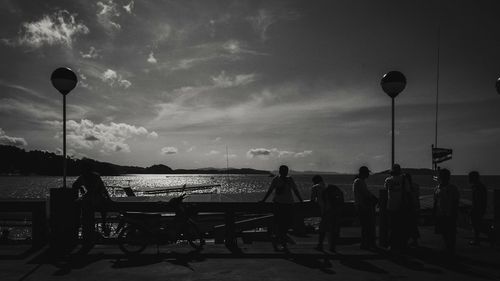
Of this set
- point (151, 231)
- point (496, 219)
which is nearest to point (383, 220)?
point (496, 219)

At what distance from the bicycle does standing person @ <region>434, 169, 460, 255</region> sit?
5780 millimetres

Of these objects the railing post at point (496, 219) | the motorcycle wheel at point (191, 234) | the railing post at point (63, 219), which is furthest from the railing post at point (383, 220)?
the railing post at point (63, 219)

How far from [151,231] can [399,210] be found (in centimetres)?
588

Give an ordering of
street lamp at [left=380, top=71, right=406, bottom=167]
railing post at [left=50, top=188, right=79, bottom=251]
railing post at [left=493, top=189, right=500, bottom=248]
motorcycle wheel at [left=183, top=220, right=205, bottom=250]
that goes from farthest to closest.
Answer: street lamp at [left=380, top=71, right=406, bottom=167], railing post at [left=493, top=189, right=500, bottom=248], motorcycle wheel at [left=183, top=220, right=205, bottom=250], railing post at [left=50, top=188, right=79, bottom=251]

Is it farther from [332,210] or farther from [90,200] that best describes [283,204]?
[90,200]

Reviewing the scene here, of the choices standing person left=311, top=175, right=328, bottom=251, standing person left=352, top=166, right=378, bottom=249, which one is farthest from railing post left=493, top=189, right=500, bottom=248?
standing person left=311, top=175, right=328, bottom=251

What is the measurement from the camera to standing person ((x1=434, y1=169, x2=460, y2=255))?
9.05 m

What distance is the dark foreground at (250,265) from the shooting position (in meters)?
7.02

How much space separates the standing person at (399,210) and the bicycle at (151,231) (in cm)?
466

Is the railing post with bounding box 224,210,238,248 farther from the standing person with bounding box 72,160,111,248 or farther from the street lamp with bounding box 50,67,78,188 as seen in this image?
the street lamp with bounding box 50,67,78,188

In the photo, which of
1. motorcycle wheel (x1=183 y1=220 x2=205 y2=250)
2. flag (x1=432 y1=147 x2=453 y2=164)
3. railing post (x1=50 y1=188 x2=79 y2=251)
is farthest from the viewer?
flag (x1=432 y1=147 x2=453 y2=164)

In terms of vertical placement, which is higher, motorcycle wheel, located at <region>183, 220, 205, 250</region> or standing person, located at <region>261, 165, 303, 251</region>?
standing person, located at <region>261, 165, 303, 251</region>

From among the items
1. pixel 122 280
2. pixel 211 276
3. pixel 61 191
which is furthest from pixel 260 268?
pixel 61 191

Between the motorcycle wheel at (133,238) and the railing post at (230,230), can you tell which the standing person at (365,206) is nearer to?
the railing post at (230,230)
